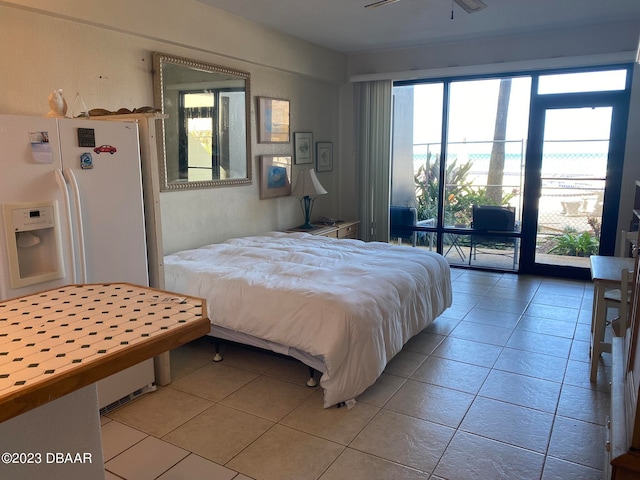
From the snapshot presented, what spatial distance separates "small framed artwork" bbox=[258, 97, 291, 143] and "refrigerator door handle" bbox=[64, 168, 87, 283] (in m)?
2.82

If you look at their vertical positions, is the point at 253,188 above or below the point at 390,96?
below

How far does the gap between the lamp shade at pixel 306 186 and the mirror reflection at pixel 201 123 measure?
27.4 inches

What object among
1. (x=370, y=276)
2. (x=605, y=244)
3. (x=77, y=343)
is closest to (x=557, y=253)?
(x=605, y=244)

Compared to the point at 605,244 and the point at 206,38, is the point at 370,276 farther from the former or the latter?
the point at 605,244

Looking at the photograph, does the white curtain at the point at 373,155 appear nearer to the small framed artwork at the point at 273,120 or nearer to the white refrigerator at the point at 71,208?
the small framed artwork at the point at 273,120

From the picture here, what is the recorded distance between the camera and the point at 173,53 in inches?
156

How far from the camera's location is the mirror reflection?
12.9 ft

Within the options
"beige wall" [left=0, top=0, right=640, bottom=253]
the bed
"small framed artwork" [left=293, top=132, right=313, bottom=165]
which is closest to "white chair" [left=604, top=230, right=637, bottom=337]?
the bed

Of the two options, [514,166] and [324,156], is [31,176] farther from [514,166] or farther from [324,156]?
[514,166]

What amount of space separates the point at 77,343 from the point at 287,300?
1621 mm

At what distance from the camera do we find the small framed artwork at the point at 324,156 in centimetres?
608

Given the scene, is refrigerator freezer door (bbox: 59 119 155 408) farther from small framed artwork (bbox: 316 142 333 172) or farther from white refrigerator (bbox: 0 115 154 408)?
small framed artwork (bbox: 316 142 333 172)

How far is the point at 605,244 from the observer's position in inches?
205

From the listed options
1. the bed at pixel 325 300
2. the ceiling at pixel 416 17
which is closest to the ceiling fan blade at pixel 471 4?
the ceiling at pixel 416 17
